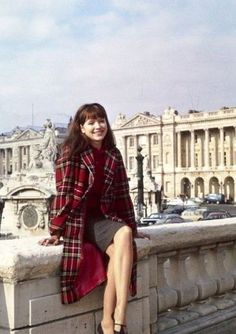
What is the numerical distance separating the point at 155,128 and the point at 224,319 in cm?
12237

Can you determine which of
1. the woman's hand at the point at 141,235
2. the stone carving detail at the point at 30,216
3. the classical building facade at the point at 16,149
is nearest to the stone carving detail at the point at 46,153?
the stone carving detail at the point at 30,216

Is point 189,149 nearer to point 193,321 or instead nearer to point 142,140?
point 142,140

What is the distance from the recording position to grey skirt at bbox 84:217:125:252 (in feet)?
12.0

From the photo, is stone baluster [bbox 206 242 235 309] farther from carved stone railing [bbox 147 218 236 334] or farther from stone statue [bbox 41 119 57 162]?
stone statue [bbox 41 119 57 162]

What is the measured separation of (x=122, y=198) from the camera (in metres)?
3.92

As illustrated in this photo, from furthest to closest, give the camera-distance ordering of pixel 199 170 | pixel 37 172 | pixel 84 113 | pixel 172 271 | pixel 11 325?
pixel 199 170, pixel 37 172, pixel 172 271, pixel 84 113, pixel 11 325

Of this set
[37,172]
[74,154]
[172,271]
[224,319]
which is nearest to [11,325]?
[74,154]

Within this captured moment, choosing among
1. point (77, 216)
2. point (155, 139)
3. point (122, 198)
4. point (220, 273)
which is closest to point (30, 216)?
point (220, 273)

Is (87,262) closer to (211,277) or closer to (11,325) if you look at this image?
(11,325)

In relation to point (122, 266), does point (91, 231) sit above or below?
above

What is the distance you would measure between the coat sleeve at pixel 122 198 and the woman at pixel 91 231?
1.2 inches

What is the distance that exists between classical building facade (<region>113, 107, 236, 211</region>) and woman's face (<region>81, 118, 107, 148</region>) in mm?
107859

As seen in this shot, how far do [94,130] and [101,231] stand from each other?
628 mm

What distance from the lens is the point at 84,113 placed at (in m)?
3.89
